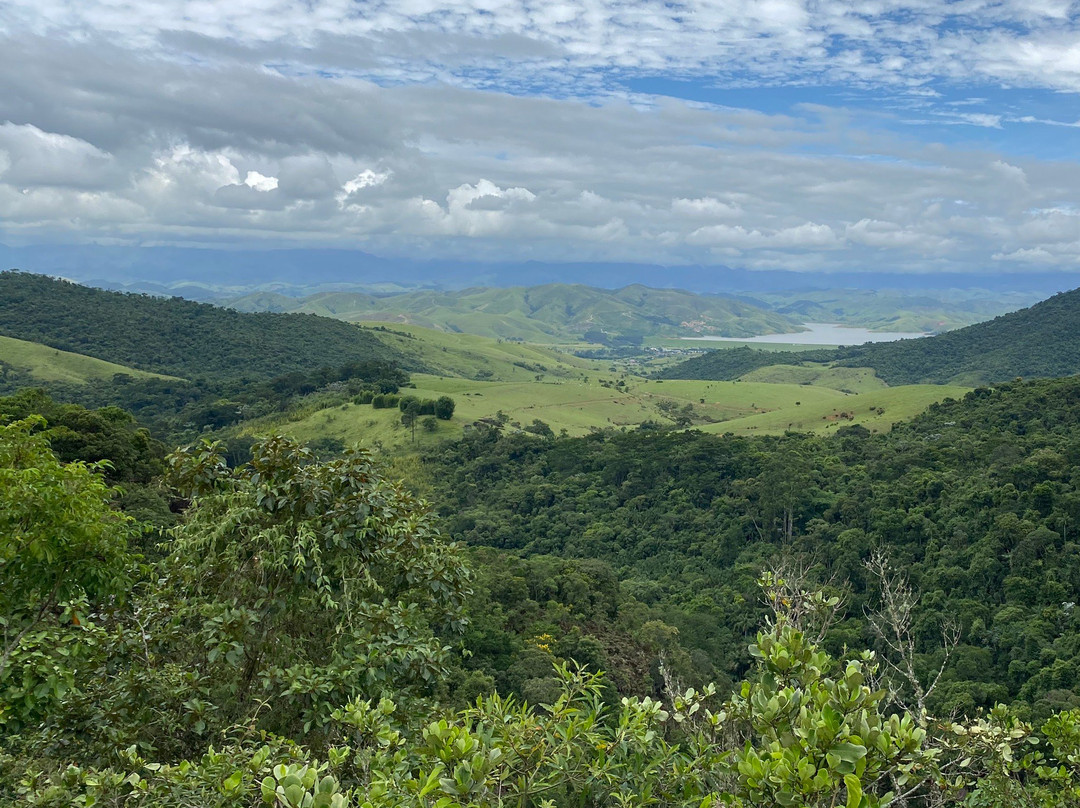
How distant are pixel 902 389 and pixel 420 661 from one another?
126452mm

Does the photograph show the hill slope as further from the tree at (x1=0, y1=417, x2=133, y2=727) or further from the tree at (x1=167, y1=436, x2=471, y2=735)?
the tree at (x1=167, y1=436, x2=471, y2=735)

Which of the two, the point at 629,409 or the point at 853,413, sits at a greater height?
the point at 853,413

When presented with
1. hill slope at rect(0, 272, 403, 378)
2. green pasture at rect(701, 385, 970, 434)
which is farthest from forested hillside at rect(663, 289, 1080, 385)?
hill slope at rect(0, 272, 403, 378)

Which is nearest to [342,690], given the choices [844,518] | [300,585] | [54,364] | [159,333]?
[300,585]

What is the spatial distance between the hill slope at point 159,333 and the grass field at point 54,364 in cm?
1130

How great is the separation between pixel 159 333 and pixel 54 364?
1608 inches

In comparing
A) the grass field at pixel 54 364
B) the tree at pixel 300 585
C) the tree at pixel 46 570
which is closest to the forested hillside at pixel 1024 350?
the tree at pixel 300 585

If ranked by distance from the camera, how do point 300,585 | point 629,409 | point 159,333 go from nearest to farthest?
point 300,585 < point 629,409 < point 159,333

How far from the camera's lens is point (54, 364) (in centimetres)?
13600

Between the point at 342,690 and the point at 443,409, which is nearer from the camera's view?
the point at 342,690

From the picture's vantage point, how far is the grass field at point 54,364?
430 feet

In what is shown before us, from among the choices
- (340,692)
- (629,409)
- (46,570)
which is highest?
(46,570)

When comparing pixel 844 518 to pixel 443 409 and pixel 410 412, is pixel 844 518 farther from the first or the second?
pixel 410 412

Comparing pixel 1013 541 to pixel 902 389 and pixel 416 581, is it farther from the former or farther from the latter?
pixel 902 389
